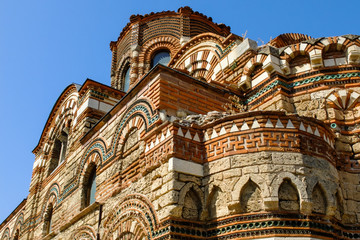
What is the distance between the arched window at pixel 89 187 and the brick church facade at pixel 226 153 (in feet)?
0.10

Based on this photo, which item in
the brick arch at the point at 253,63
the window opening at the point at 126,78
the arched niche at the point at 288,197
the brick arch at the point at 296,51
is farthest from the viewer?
the window opening at the point at 126,78

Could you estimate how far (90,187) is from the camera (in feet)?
27.6

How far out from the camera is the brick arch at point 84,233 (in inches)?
280

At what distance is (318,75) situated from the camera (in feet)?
22.5

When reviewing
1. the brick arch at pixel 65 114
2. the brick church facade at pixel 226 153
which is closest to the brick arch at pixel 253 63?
the brick church facade at pixel 226 153

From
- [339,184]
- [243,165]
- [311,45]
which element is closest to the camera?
[243,165]

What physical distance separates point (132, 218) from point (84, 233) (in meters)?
2.10

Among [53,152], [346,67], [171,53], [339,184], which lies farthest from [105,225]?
[171,53]

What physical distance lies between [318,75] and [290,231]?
10.6ft

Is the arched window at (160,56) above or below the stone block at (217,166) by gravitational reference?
above

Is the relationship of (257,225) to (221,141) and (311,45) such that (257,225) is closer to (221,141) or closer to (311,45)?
(221,141)

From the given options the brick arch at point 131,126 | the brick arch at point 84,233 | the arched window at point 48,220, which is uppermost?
the brick arch at point 131,126

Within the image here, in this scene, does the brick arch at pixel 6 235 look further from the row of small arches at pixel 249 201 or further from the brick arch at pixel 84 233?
the row of small arches at pixel 249 201

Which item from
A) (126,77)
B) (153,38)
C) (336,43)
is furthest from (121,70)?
(336,43)
